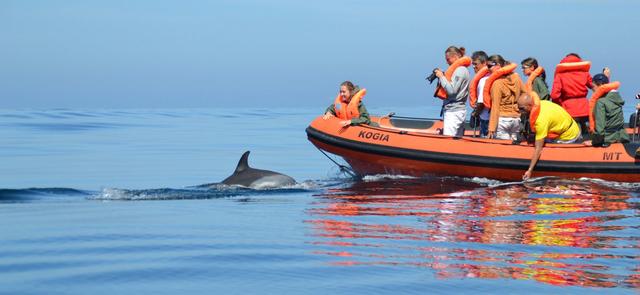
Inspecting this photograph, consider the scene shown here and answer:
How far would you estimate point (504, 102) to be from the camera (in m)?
14.6

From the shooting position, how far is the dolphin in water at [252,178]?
559 inches

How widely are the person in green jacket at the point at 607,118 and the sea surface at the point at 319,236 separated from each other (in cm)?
61

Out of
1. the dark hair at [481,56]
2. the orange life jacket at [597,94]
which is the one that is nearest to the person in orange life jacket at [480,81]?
the dark hair at [481,56]

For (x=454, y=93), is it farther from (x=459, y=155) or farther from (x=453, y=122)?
(x=459, y=155)

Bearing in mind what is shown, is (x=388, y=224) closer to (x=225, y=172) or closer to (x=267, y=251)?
(x=267, y=251)

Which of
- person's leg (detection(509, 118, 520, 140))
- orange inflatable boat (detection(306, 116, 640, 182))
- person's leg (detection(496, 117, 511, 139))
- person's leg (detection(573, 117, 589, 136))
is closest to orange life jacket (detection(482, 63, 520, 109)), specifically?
person's leg (detection(496, 117, 511, 139))

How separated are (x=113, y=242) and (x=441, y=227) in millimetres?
3193

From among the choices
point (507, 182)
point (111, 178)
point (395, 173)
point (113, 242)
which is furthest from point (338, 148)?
point (113, 242)

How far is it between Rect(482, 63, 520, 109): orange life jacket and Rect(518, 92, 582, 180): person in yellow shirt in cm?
76

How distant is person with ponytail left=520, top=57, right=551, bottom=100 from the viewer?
15.1 meters

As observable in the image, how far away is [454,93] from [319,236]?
18.6 ft

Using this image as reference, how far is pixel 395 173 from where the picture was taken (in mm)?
15711

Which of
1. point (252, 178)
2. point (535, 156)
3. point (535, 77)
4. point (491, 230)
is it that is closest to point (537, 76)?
point (535, 77)

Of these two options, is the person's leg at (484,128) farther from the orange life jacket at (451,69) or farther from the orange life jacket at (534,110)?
the orange life jacket at (534,110)
